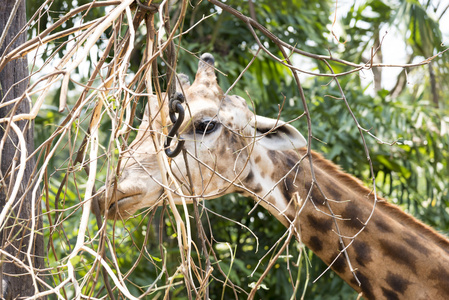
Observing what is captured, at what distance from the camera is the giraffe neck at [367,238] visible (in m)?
2.18

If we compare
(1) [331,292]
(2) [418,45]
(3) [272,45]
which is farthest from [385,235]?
(2) [418,45]

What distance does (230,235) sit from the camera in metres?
4.62

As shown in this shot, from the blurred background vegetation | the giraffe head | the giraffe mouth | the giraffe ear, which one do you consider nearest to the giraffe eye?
the giraffe head

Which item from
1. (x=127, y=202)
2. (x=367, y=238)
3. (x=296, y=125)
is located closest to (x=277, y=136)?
(x=367, y=238)

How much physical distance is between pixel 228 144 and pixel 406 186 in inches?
112

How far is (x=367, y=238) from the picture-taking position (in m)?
2.28

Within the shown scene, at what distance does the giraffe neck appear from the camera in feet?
7.14

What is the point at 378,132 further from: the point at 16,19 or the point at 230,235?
the point at 16,19

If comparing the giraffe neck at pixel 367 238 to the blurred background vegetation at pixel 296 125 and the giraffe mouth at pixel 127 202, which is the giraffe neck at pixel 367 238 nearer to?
the giraffe mouth at pixel 127 202

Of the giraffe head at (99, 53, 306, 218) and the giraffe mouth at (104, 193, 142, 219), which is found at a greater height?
the giraffe head at (99, 53, 306, 218)

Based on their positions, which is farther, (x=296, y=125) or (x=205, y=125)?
(x=296, y=125)

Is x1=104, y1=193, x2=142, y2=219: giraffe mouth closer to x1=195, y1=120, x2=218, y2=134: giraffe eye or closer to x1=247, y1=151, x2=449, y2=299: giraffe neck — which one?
x1=195, y1=120, x2=218, y2=134: giraffe eye

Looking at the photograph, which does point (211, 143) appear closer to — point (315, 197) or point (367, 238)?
point (315, 197)

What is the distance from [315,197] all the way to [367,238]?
28 cm
